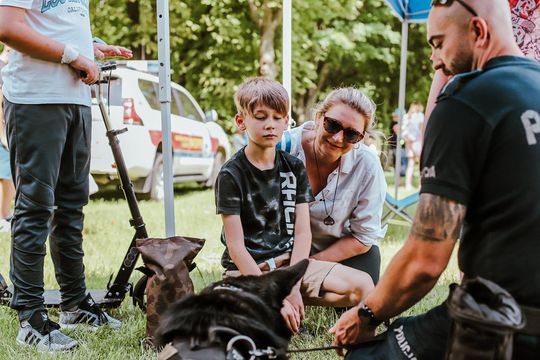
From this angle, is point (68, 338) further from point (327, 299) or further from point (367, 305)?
point (367, 305)

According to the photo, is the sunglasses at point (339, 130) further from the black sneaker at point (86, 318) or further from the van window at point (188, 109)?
the van window at point (188, 109)

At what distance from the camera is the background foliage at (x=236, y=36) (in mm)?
13945

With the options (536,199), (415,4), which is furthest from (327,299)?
(415,4)

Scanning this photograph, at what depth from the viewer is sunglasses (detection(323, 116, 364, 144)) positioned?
3094mm

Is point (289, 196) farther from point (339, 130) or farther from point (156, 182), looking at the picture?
point (156, 182)

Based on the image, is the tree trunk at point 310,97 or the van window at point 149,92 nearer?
the van window at point 149,92

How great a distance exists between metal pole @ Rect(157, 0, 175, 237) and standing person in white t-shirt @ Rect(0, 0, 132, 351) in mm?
424

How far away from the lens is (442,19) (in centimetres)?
175

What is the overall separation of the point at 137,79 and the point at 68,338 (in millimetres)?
6548

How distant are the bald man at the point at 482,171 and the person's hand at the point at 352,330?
0.22 meters

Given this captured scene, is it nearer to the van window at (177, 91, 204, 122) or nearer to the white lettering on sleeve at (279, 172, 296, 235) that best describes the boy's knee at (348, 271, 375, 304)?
the white lettering on sleeve at (279, 172, 296, 235)

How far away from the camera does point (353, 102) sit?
10.3ft

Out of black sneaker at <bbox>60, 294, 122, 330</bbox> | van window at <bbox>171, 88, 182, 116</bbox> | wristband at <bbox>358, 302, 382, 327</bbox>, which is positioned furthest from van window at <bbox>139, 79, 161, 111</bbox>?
wristband at <bbox>358, 302, 382, 327</bbox>

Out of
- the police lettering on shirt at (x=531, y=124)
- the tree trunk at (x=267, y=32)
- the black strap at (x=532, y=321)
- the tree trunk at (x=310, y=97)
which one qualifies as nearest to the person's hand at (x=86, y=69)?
the police lettering on shirt at (x=531, y=124)
